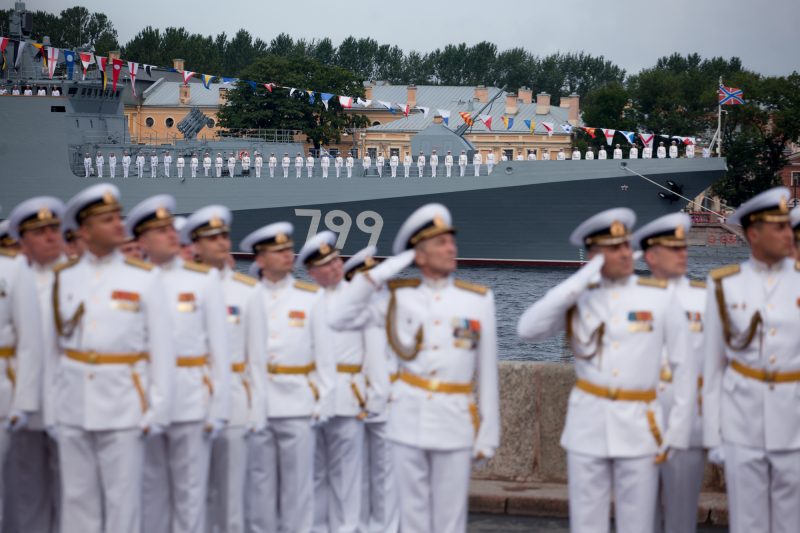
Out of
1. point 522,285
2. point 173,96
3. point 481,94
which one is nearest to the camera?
point 522,285

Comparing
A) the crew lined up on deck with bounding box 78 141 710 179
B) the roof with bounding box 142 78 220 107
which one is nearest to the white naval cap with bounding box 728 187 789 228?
the crew lined up on deck with bounding box 78 141 710 179

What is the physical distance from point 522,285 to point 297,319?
30.3m

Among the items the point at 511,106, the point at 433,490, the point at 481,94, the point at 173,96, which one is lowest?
the point at 433,490

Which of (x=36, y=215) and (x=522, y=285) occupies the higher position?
(x=36, y=215)

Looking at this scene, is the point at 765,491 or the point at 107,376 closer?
the point at 765,491

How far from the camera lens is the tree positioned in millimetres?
62156

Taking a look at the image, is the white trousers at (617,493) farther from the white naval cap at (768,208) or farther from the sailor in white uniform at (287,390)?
the sailor in white uniform at (287,390)

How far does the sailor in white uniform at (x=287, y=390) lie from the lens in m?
6.35

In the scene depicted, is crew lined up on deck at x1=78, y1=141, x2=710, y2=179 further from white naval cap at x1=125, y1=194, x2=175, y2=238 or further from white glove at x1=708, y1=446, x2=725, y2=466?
white glove at x1=708, y1=446, x2=725, y2=466

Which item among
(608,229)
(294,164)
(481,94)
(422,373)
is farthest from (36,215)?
(481,94)

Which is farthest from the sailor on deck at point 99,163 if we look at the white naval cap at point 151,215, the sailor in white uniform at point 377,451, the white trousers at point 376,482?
the white naval cap at point 151,215

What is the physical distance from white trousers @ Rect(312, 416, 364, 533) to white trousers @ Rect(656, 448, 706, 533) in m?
1.89

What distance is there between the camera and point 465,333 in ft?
16.9

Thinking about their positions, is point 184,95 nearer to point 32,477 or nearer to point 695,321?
point 32,477
